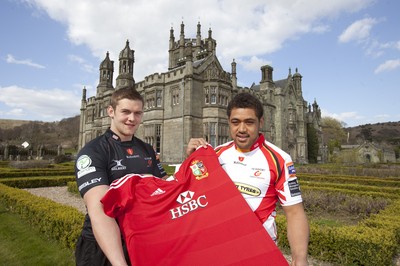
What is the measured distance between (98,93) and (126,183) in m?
36.3

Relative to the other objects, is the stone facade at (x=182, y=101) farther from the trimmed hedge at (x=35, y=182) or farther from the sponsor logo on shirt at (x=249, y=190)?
the sponsor logo on shirt at (x=249, y=190)

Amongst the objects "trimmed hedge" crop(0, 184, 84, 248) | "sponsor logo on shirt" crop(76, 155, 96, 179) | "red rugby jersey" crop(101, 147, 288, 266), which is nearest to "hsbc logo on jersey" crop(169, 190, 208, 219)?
"red rugby jersey" crop(101, 147, 288, 266)

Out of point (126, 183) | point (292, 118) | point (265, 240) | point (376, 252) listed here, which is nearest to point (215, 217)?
point (265, 240)

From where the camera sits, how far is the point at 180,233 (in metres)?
2.05

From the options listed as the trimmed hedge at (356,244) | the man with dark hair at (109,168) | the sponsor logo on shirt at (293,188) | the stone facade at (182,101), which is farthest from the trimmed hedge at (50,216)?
the stone facade at (182,101)

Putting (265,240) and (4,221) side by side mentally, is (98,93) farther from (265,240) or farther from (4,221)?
(265,240)

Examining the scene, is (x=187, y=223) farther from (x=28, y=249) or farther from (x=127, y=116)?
(x=28, y=249)

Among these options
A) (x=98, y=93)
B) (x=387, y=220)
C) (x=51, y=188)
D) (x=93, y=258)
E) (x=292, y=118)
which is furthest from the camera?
(x=292, y=118)

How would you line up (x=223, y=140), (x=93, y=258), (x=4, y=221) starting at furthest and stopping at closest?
1. (x=223, y=140)
2. (x=4, y=221)
3. (x=93, y=258)

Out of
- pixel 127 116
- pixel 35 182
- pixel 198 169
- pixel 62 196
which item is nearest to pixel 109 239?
pixel 198 169

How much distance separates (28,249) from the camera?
6.04m

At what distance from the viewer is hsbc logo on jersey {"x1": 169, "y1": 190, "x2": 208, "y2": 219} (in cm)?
212

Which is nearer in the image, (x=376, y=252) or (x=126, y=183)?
(x=126, y=183)

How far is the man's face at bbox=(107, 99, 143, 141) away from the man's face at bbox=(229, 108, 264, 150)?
926mm
